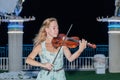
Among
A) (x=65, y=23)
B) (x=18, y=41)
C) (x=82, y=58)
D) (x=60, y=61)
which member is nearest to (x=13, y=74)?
(x=18, y=41)

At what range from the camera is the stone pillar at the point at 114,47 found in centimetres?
1734

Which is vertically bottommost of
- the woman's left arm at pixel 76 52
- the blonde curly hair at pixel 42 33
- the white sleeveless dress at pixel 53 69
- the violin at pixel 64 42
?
the white sleeveless dress at pixel 53 69

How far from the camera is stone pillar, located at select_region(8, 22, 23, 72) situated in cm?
1731

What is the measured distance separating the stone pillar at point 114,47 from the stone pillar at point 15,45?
3454 mm

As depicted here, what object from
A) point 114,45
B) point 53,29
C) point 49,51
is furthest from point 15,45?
point 53,29

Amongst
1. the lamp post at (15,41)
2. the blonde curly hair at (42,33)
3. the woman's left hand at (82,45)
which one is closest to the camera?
the woman's left hand at (82,45)

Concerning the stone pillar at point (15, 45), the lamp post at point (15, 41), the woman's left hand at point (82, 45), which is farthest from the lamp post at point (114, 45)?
the woman's left hand at point (82, 45)

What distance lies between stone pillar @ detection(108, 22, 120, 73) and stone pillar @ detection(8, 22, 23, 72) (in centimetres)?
345

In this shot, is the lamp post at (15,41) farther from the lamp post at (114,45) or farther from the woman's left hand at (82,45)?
the woman's left hand at (82,45)

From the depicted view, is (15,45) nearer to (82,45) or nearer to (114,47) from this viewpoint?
(114,47)

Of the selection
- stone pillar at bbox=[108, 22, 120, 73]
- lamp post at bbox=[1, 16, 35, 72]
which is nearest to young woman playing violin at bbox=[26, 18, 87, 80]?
lamp post at bbox=[1, 16, 35, 72]

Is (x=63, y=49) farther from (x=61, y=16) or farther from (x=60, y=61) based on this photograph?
(x=61, y=16)

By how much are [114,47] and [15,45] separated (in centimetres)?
382

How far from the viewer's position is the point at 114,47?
57.4 feet
